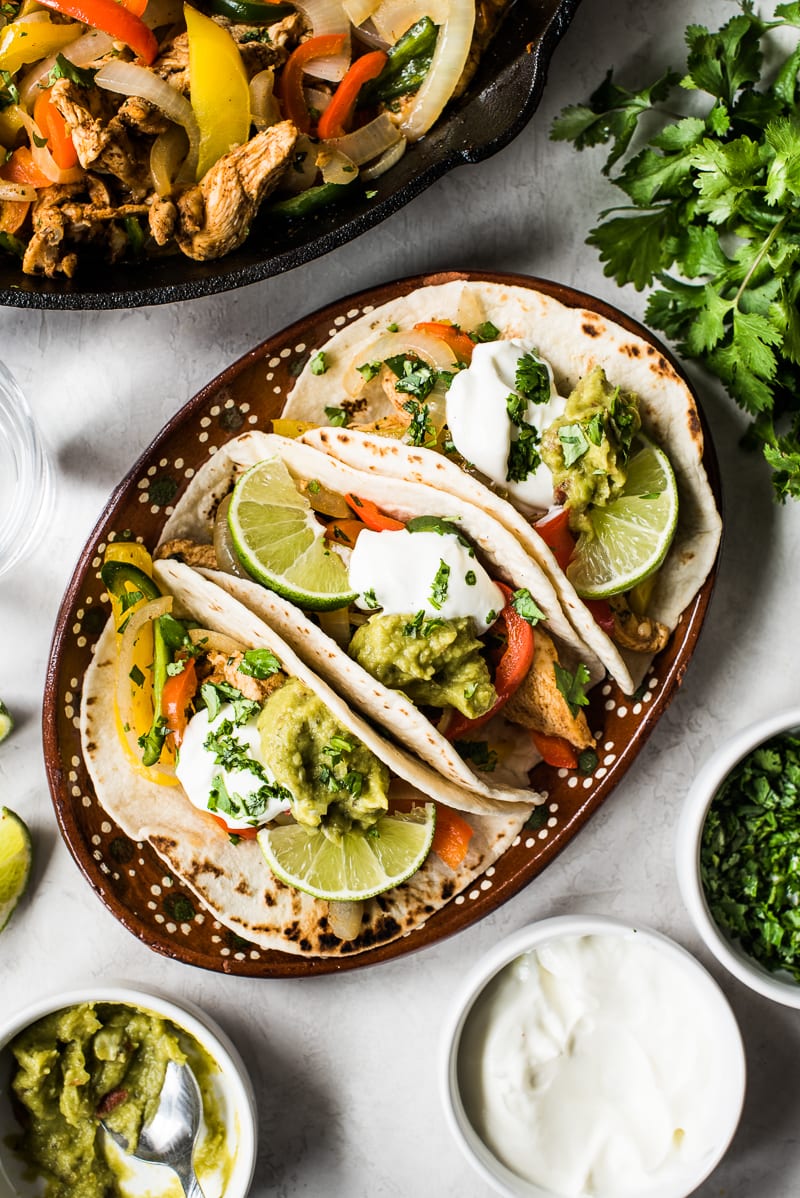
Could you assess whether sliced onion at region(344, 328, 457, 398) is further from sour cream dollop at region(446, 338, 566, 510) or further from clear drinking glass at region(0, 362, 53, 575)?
clear drinking glass at region(0, 362, 53, 575)

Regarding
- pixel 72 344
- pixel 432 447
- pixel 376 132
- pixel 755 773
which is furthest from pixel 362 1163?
pixel 376 132

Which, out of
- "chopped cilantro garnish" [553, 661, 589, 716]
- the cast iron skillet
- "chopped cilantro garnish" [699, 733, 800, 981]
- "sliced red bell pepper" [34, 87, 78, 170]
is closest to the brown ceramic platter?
"chopped cilantro garnish" [553, 661, 589, 716]

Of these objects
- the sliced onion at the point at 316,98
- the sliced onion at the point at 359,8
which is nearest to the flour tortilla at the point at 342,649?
the sliced onion at the point at 316,98

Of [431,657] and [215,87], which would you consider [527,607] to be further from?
[215,87]

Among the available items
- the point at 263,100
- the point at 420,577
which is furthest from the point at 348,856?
the point at 263,100

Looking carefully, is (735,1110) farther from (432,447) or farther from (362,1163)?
(432,447)

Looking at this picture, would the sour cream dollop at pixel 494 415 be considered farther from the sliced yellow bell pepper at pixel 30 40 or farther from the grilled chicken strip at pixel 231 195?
the sliced yellow bell pepper at pixel 30 40

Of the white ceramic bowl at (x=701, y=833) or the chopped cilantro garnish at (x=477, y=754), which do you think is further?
the chopped cilantro garnish at (x=477, y=754)

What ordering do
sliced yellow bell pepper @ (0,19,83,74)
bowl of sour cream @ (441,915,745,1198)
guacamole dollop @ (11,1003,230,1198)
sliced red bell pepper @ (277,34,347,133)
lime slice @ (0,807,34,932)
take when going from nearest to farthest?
sliced yellow bell pepper @ (0,19,83,74) → sliced red bell pepper @ (277,34,347,133) → bowl of sour cream @ (441,915,745,1198) → guacamole dollop @ (11,1003,230,1198) → lime slice @ (0,807,34,932)
